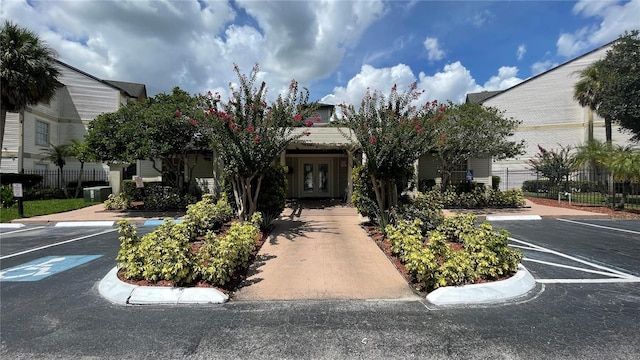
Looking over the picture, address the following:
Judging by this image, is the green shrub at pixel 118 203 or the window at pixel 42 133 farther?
the window at pixel 42 133

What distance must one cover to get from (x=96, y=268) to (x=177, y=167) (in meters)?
10.5

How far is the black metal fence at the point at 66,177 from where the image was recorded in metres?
20.6

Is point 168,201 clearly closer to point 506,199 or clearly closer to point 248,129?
point 248,129

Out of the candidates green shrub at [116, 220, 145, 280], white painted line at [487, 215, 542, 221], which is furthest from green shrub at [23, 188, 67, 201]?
white painted line at [487, 215, 542, 221]

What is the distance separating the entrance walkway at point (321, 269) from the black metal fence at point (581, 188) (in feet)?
44.2

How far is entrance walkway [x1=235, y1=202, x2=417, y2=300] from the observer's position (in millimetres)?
4391

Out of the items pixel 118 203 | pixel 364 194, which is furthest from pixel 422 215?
pixel 118 203

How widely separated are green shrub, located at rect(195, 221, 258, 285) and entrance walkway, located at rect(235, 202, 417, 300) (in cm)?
31

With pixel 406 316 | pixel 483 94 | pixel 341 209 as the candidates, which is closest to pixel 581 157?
pixel 341 209

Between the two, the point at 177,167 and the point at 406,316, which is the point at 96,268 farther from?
the point at 177,167

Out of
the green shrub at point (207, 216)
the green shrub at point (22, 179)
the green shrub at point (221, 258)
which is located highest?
the green shrub at point (22, 179)

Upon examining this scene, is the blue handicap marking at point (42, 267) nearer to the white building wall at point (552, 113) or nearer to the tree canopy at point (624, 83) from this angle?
the tree canopy at point (624, 83)

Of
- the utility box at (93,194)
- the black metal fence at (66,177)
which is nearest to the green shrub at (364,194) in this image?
the utility box at (93,194)

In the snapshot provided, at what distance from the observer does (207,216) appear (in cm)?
732
